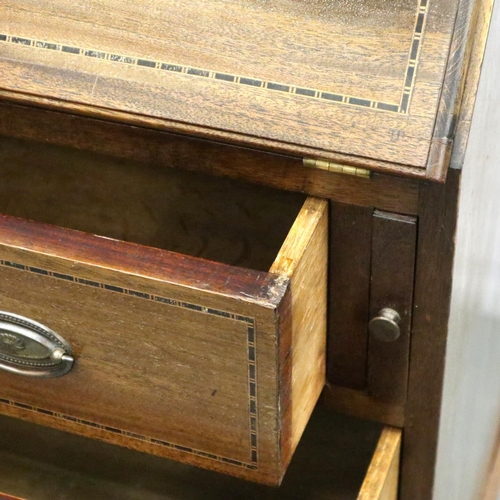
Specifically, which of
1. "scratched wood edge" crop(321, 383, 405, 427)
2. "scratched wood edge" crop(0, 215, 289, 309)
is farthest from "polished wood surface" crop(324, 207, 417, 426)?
"scratched wood edge" crop(0, 215, 289, 309)

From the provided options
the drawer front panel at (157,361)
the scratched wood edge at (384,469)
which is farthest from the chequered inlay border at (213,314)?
the scratched wood edge at (384,469)

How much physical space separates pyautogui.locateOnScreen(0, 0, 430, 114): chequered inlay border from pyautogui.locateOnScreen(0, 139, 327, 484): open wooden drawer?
0.07 meters

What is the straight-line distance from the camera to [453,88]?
62 centimetres

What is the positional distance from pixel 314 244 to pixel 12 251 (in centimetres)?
19

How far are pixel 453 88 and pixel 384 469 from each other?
1.01 feet

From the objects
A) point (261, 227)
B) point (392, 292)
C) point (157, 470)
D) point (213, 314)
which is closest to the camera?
point (213, 314)

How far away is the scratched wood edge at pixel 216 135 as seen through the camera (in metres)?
0.62

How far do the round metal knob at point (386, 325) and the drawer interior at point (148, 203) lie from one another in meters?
A: 0.12

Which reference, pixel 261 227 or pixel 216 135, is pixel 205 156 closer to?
pixel 216 135

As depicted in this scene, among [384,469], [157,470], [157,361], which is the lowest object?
[157,470]

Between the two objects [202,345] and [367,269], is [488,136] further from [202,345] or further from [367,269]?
[202,345]

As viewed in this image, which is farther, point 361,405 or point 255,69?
point 361,405

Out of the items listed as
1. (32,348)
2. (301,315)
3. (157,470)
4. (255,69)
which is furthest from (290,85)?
(157,470)

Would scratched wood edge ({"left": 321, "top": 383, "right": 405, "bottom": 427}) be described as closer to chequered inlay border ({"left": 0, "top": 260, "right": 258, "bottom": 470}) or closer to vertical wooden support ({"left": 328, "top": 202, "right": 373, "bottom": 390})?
vertical wooden support ({"left": 328, "top": 202, "right": 373, "bottom": 390})
